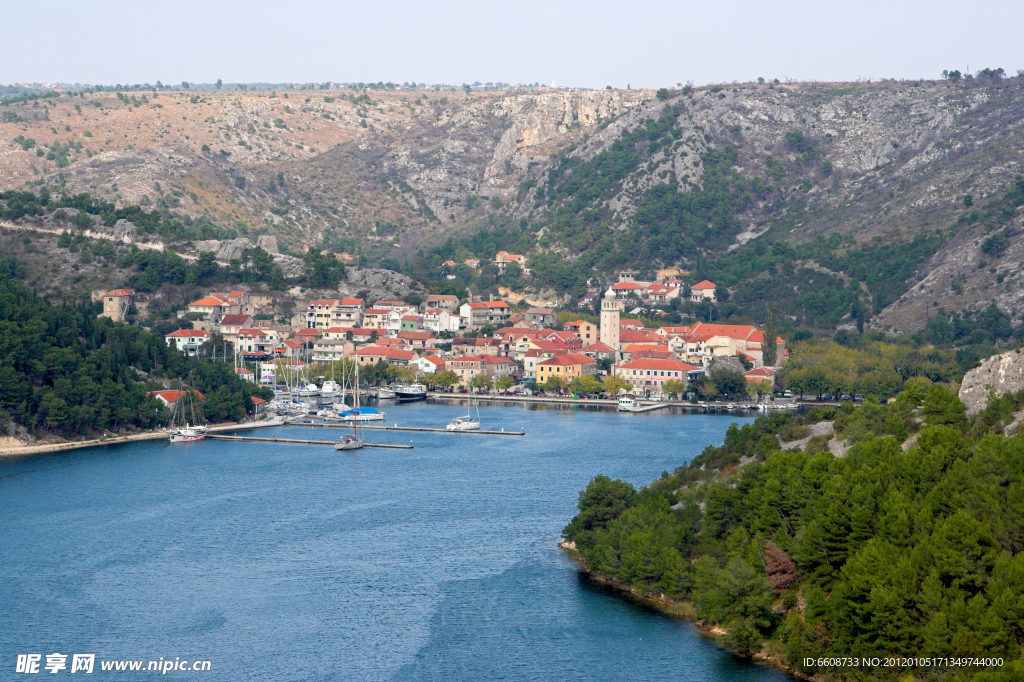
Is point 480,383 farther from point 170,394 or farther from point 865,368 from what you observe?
point 865,368

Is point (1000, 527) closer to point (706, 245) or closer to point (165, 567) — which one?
point (165, 567)

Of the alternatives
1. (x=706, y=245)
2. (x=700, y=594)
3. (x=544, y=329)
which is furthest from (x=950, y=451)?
(x=706, y=245)

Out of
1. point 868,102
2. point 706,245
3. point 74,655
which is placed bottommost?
point 74,655

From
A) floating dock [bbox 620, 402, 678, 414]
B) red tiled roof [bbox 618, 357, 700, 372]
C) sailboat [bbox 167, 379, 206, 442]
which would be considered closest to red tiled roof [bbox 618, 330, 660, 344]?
red tiled roof [bbox 618, 357, 700, 372]

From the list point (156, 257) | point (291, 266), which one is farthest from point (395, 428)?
point (291, 266)

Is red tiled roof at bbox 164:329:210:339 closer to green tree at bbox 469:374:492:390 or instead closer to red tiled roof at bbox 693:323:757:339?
green tree at bbox 469:374:492:390

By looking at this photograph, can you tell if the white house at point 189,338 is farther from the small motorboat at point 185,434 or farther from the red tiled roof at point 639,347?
the red tiled roof at point 639,347
